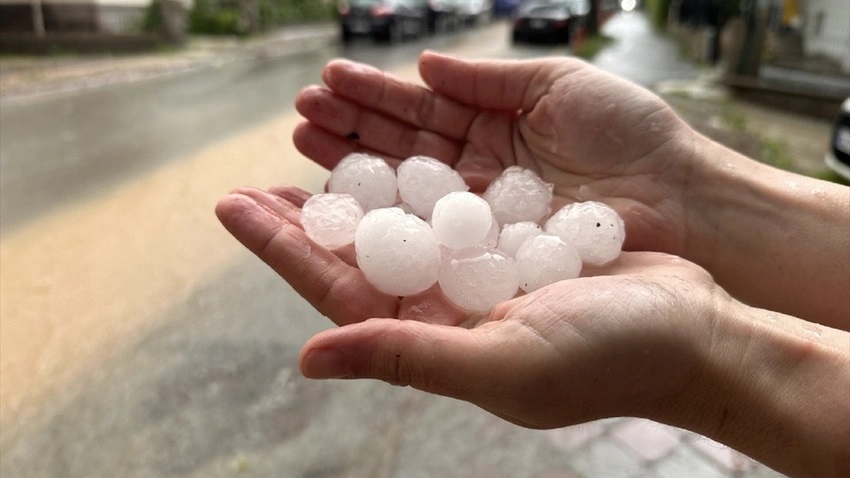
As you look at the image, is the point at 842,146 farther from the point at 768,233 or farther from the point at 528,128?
the point at 528,128

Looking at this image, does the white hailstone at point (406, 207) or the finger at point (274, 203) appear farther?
the white hailstone at point (406, 207)

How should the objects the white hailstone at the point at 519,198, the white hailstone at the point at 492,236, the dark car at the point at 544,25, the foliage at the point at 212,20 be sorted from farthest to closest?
the foliage at the point at 212,20 < the dark car at the point at 544,25 < the white hailstone at the point at 519,198 < the white hailstone at the point at 492,236

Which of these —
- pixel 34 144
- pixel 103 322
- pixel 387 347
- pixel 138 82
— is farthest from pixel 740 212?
pixel 138 82

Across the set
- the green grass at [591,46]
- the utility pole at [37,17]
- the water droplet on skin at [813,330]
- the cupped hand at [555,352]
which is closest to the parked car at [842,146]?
the water droplet on skin at [813,330]

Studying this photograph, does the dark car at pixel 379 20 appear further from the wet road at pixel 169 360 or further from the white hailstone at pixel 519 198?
the white hailstone at pixel 519 198

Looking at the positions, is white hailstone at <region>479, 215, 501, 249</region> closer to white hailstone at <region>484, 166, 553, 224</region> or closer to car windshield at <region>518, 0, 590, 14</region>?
white hailstone at <region>484, 166, 553, 224</region>

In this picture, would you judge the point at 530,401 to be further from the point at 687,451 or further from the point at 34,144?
the point at 34,144
